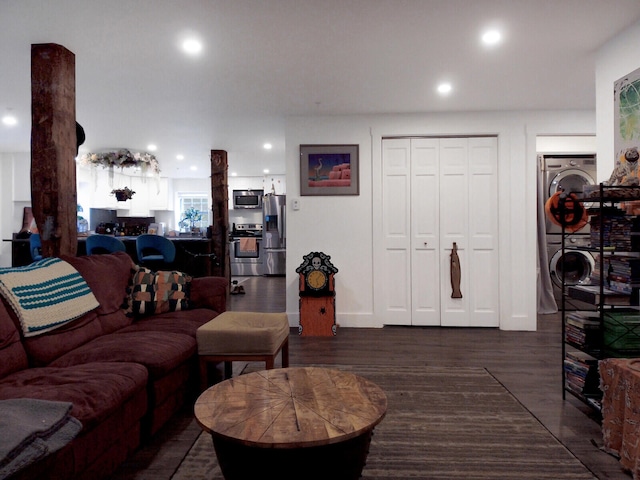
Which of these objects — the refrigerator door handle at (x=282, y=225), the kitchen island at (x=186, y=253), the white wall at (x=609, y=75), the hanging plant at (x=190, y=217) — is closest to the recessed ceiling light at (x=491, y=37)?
the white wall at (x=609, y=75)

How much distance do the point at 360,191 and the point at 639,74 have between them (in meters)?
2.60

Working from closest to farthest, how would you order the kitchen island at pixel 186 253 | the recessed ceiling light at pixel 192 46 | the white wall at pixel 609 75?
the white wall at pixel 609 75, the recessed ceiling light at pixel 192 46, the kitchen island at pixel 186 253

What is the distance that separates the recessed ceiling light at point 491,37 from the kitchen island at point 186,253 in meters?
4.65

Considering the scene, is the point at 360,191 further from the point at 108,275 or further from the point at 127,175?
the point at 127,175

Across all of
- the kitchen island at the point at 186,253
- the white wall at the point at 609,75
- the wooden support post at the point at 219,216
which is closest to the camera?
the white wall at the point at 609,75

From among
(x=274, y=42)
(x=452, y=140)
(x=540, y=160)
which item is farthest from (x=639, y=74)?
(x=540, y=160)

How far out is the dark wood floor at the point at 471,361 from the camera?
192 cm

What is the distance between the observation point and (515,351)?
364 cm

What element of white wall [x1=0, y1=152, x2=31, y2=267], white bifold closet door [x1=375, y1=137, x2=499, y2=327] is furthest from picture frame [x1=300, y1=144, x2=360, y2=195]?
white wall [x1=0, y1=152, x2=31, y2=267]

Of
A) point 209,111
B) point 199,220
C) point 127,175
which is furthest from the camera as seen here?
point 199,220

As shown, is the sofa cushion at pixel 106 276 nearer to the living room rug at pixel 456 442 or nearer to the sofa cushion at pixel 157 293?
the sofa cushion at pixel 157 293

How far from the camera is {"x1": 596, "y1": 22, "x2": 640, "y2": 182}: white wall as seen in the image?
265 centimetres

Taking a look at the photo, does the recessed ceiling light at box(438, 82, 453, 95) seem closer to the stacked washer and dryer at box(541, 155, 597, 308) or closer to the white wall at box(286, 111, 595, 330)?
the white wall at box(286, 111, 595, 330)

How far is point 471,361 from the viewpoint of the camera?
3342mm
